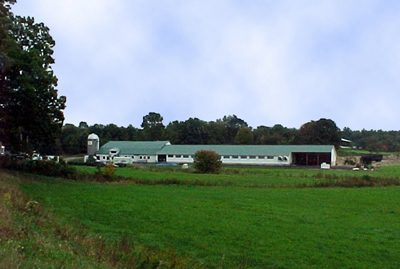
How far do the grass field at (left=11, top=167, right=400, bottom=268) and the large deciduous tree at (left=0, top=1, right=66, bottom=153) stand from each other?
7.52 m

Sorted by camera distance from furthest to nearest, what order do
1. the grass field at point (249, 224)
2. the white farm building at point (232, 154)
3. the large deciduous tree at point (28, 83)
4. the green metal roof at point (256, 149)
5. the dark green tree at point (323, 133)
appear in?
the dark green tree at point (323, 133), the green metal roof at point (256, 149), the white farm building at point (232, 154), the large deciduous tree at point (28, 83), the grass field at point (249, 224)

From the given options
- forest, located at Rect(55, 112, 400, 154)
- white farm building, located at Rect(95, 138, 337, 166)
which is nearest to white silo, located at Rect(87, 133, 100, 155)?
white farm building, located at Rect(95, 138, 337, 166)

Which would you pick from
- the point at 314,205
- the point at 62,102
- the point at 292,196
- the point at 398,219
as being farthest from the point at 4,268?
the point at 62,102

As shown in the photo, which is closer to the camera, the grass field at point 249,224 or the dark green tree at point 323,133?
the grass field at point 249,224

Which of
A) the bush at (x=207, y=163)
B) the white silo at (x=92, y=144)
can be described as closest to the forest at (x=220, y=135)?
the white silo at (x=92, y=144)

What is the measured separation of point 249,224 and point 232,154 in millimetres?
66550

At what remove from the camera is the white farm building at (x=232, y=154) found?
78.8 metres

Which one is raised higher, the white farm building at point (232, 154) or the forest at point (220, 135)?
the forest at point (220, 135)

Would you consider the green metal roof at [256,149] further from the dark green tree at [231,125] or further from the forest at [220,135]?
the dark green tree at [231,125]

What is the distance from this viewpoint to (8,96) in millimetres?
29984

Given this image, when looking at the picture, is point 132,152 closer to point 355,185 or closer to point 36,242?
point 355,185

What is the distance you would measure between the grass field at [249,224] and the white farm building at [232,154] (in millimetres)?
52167

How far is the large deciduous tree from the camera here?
28994 millimetres

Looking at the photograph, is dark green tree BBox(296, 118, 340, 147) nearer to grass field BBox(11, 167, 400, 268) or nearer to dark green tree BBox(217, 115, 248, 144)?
dark green tree BBox(217, 115, 248, 144)
